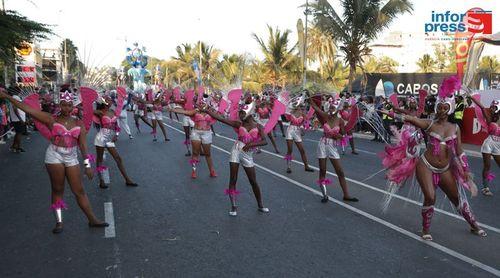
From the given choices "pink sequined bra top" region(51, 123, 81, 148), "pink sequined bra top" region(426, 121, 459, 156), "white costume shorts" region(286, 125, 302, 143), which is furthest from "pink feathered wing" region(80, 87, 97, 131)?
"white costume shorts" region(286, 125, 302, 143)

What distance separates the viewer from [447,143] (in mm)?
6031

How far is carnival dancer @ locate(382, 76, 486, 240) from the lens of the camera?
19.7 ft

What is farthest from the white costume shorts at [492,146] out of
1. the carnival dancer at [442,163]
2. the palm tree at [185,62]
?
the palm tree at [185,62]

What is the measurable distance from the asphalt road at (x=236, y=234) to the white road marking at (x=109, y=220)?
27 millimetres

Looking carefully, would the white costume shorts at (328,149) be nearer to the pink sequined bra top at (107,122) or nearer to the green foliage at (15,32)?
the pink sequined bra top at (107,122)

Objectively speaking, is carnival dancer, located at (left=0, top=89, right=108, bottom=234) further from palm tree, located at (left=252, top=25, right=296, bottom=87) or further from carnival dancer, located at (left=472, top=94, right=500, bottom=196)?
palm tree, located at (left=252, top=25, right=296, bottom=87)

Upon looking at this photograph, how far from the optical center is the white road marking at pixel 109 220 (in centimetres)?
622

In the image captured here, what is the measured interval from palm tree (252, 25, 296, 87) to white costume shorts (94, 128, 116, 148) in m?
30.8

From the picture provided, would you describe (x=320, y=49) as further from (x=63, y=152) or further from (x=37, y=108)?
(x=63, y=152)

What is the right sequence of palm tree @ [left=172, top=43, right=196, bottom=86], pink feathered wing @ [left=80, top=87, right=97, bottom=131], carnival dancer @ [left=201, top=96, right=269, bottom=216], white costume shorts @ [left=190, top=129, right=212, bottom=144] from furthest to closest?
palm tree @ [left=172, top=43, right=196, bottom=86] < white costume shorts @ [left=190, top=129, right=212, bottom=144] < carnival dancer @ [left=201, top=96, right=269, bottom=216] < pink feathered wing @ [left=80, top=87, right=97, bottom=131]

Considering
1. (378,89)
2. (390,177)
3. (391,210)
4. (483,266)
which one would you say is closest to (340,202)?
(391,210)

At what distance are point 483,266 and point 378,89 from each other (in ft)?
70.7

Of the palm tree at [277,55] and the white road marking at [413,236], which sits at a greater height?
the palm tree at [277,55]

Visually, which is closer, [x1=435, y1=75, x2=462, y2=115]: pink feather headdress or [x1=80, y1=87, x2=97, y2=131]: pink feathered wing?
[x1=435, y1=75, x2=462, y2=115]: pink feather headdress
